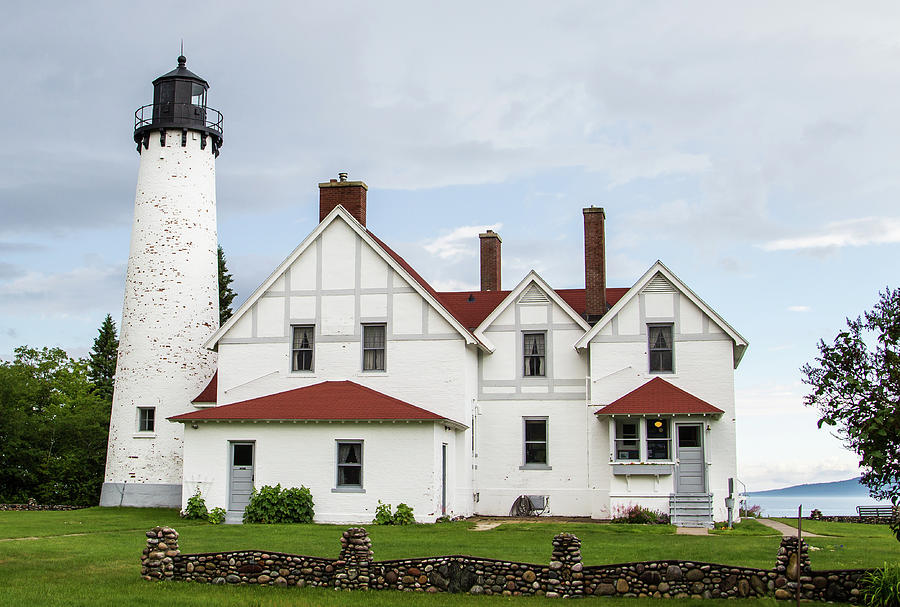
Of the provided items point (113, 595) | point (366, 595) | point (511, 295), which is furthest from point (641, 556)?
point (511, 295)

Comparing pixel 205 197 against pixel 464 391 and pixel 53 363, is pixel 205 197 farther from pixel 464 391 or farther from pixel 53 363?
pixel 53 363

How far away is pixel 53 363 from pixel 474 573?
37.1 m

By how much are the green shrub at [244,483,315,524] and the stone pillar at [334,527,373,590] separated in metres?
10.8

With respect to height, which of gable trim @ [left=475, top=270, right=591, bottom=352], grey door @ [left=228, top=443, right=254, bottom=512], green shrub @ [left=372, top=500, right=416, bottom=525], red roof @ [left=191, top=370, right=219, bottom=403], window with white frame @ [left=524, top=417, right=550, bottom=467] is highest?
gable trim @ [left=475, top=270, right=591, bottom=352]

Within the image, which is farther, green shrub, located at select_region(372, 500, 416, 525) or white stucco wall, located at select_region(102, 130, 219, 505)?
white stucco wall, located at select_region(102, 130, 219, 505)

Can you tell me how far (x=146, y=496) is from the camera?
31.0 meters

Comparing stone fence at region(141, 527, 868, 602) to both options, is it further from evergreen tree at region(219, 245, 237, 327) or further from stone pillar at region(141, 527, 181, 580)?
evergreen tree at region(219, 245, 237, 327)

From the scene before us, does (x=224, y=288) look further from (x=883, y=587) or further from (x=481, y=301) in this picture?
(x=883, y=587)

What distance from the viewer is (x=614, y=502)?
27547 millimetres

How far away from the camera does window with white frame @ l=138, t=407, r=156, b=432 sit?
3144 centimetres

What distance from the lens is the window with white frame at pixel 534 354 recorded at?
101ft

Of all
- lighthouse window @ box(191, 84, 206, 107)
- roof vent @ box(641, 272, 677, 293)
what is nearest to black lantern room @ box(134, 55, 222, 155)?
lighthouse window @ box(191, 84, 206, 107)

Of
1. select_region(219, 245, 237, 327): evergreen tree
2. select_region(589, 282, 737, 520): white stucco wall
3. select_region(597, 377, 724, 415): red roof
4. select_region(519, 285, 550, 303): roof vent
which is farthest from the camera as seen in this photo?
select_region(219, 245, 237, 327): evergreen tree

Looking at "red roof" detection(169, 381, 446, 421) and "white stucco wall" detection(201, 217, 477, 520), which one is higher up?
"white stucco wall" detection(201, 217, 477, 520)
